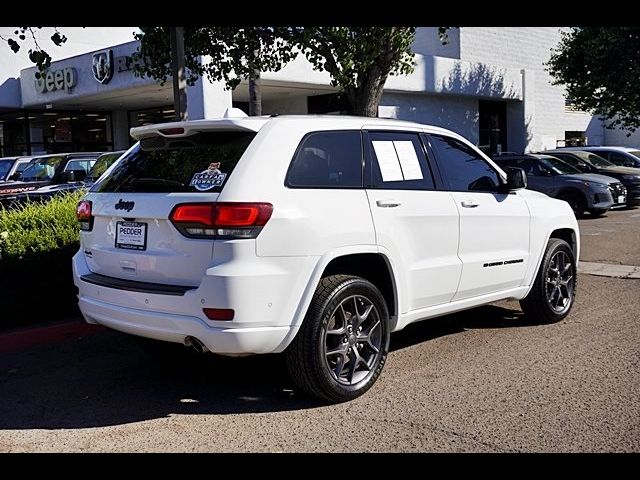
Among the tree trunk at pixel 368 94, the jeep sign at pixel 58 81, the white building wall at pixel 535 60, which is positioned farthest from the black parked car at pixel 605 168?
the jeep sign at pixel 58 81

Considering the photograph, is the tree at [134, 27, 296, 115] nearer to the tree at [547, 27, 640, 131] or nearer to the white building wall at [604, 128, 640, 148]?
the tree at [547, 27, 640, 131]

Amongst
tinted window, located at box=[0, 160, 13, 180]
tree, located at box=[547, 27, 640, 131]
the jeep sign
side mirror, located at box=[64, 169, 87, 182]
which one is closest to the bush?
side mirror, located at box=[64, 169, 87, 182]

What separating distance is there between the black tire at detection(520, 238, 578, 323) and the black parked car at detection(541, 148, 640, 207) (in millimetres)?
12551

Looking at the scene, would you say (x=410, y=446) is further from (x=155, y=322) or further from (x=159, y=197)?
(x=159, y=197)

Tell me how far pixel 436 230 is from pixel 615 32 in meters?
21.3

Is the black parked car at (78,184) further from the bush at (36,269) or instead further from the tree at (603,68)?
the tree at (603,68)

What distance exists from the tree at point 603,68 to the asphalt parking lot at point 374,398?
19855mm

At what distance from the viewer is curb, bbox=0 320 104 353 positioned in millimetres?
6425

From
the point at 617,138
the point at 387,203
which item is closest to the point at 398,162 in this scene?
the point at 387,203

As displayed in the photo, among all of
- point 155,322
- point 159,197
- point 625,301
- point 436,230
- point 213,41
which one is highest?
point 213,41

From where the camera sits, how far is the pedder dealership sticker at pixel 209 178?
14.8ft

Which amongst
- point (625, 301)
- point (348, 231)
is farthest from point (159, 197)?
point (625, 301)

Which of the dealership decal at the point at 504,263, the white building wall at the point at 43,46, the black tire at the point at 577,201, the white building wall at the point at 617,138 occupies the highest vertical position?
the white building wall at the point at 43,46

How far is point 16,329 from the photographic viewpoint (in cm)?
678
